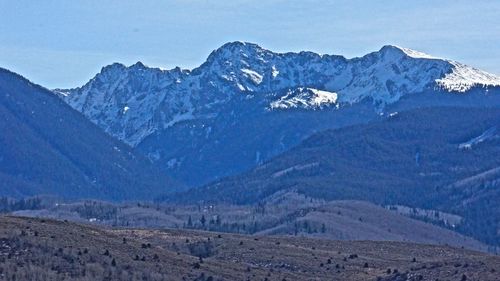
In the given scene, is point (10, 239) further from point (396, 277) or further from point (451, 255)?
point (451, 255)

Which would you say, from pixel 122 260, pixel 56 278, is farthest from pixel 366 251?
pixel 56 278

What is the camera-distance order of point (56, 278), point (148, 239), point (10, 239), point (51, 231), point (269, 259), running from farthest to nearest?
1. point (148, 239)
2. point (269, 259)
3. point (51, 231)
4. point (10, 239)
5. point (56, 278)

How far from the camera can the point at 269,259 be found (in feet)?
534

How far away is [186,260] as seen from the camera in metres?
145

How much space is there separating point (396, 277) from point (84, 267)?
101 ft

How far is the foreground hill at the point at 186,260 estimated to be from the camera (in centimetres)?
12938

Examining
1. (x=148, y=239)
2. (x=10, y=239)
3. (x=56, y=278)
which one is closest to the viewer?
(x=56, y=278)

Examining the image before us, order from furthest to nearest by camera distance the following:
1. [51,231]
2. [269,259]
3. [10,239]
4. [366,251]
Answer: [366,251] < [269,259] < [51,231] < [10,239]

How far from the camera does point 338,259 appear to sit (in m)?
168

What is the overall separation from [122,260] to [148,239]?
128ft

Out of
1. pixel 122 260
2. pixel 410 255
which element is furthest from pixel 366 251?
pixel 122 260

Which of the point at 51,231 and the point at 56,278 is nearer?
the point at 56,278

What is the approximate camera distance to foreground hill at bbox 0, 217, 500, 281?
424ft

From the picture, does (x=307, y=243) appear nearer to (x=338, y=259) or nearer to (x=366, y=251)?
(x=366, y=251)
